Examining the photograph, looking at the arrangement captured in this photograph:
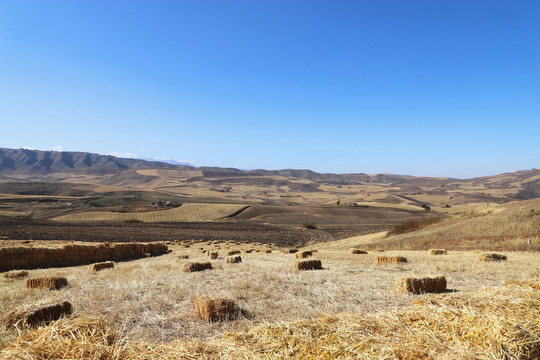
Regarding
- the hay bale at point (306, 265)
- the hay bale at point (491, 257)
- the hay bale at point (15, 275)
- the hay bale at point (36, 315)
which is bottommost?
the hay bale at point (15, 275)

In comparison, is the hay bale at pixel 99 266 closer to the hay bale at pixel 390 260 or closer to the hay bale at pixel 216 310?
the hay bale at pixel 216 310

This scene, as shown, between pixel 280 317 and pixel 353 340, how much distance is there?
3.18 m

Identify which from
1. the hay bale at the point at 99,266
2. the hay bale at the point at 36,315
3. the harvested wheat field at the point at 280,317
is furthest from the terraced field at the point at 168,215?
the hay bale at the point at 36,315

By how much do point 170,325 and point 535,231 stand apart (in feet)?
111

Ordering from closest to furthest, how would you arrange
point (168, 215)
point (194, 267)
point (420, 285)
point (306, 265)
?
point (420, 285) → point (194, 267) → point (306, 265) → point (168, 215)

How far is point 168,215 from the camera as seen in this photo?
9400 cm

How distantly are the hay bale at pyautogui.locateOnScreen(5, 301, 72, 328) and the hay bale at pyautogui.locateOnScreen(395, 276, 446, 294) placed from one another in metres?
9.13

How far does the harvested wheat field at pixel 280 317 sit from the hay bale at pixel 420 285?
38cm

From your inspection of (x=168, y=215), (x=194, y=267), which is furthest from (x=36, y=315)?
(x=168, y=215)

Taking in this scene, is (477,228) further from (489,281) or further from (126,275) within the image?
(126,275)

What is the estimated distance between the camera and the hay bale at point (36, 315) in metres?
6.28

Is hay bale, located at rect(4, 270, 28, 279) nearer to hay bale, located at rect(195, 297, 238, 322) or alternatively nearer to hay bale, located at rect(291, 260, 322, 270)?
hay bale, located at rect(195, 297, 238, 322)

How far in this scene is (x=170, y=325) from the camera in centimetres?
677

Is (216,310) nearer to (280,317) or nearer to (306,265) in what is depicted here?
(280,317)
